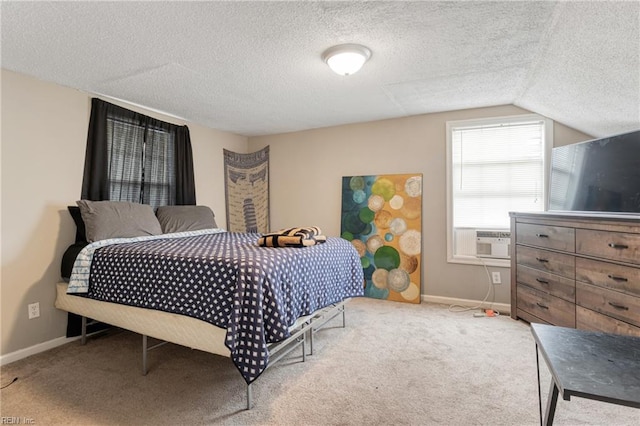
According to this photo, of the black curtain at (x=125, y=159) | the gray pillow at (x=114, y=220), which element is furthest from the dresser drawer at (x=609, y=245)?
the black curtain at (x=125, y=159)

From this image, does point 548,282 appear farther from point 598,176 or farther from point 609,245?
point 598,176

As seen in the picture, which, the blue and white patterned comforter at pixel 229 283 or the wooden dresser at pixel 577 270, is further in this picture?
the wooden dresser at pixel 577 270

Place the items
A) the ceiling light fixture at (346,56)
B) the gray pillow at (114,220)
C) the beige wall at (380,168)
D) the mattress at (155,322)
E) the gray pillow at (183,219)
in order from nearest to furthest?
the mattress at (155,322), the ceiling light fixture at (346,56), the gray pillow at (114,220), the gray pillow at (183,219), the beige wall at (380,168)

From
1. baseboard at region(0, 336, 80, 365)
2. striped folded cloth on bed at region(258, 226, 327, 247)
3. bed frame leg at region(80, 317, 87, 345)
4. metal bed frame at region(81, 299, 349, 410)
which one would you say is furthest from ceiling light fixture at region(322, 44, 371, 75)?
baseboard at region(0, 336, 80, 365)

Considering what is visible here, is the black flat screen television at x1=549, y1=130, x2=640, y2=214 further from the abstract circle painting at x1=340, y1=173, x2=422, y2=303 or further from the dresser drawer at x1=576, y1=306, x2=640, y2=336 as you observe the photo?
the abstract circle painting at x1=340, y1=173, x2=422, y2=303

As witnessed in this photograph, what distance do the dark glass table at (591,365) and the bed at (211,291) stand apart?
1189mm

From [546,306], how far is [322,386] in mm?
2064

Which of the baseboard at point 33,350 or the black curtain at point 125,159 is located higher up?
the black curtain at point 125,159

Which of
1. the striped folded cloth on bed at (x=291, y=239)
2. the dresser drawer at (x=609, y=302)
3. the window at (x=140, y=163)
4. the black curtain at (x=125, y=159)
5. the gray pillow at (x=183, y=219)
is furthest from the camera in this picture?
the gray pillow at (x=183, y=219)

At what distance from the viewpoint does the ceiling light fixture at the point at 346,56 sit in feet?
6.85

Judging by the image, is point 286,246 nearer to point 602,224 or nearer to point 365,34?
point 365,34

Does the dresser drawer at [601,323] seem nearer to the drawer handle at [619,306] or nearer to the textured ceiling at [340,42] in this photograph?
the drawer handle at [619,306]

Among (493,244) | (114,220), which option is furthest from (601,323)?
(114,220)

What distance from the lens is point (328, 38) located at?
1.98 m
